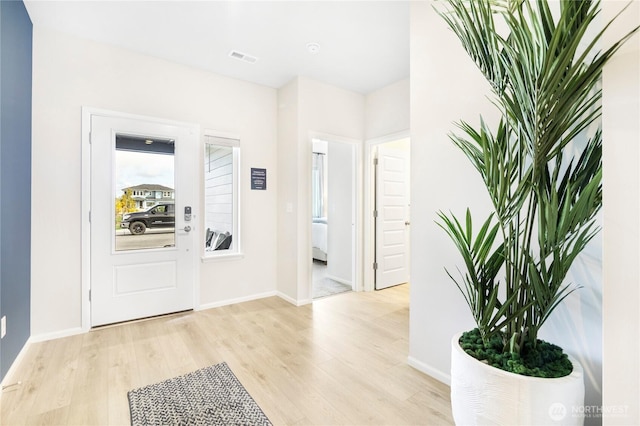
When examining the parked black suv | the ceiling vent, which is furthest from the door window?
the ceiling vent

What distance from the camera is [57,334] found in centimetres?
260

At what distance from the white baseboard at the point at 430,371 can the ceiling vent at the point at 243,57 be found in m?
3.12

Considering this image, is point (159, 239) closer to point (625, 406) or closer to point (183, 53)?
point (183, 53)

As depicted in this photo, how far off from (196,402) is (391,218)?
3179 mm

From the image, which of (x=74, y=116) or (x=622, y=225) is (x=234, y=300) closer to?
(x=74, y=116)

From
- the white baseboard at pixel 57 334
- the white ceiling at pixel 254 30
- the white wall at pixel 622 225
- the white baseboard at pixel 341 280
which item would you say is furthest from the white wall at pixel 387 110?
the white baseboard at pixel 57 334

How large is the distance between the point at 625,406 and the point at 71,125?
3.86 metres

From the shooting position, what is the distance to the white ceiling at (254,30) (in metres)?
2.32

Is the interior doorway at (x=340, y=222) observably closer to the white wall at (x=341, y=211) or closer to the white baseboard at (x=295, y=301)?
the white wall at (x=341, y=211)

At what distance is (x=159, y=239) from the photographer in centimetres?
308

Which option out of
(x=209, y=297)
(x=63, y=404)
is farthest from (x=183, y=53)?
(x=63, y=404)

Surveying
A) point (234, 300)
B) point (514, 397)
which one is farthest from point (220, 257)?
point (514, 397)

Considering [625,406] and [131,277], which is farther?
[131,277]

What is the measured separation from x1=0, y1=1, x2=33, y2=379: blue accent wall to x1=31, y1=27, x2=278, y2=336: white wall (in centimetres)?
10
